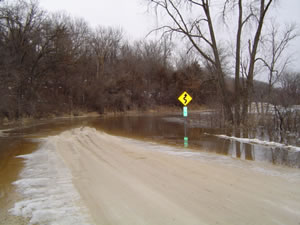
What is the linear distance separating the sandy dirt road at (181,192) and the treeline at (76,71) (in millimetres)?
14901

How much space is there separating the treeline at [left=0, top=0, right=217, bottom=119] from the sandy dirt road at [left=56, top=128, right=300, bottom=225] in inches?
587

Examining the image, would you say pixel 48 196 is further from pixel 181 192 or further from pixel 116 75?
pixel 116 75

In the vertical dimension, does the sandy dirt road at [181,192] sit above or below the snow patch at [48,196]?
below

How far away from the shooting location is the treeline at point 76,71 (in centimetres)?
2730

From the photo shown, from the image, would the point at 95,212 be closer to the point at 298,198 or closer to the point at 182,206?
the point at 182,206

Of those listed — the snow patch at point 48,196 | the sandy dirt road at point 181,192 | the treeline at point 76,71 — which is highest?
the treeline at point 76,71

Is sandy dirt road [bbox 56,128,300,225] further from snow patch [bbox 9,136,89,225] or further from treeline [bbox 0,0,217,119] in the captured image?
treeline [bbox 0,0,217,119]

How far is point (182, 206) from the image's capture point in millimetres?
4938

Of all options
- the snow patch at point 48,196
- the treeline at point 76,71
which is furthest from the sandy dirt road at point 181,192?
the treeline at point 76,71

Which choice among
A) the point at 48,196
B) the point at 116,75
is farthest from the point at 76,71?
the point at 48,196

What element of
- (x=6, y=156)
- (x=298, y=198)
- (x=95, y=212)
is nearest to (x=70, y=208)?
(x=95, y=212)

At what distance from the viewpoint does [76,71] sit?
4366 cm

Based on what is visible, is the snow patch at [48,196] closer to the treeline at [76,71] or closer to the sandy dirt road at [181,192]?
the sandy dirt road at [181,192]

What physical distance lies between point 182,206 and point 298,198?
97.6 inches
